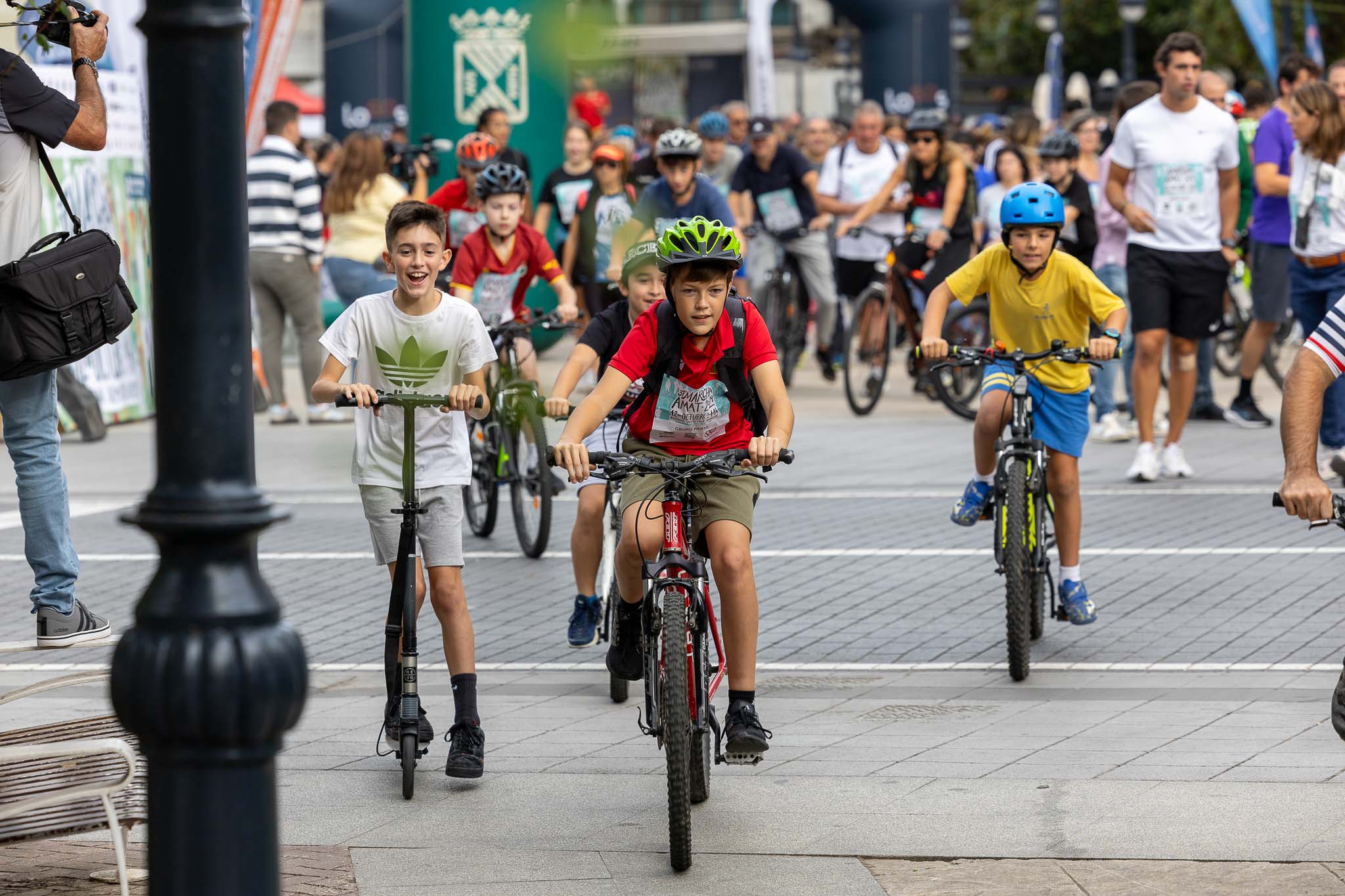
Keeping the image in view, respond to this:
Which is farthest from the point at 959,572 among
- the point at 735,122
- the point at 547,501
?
the point at 735,122

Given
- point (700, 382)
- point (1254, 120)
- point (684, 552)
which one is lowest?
point (684, 552)

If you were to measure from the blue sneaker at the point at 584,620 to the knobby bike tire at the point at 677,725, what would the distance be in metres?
2.15

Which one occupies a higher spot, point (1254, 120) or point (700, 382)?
point (1254, 120)

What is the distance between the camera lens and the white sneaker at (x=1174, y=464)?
1140 centimetres

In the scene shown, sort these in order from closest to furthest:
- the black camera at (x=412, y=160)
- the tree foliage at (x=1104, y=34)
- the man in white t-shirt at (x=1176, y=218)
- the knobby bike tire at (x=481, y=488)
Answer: the knobby bike tire at (x=481, y=488) < the man in white t-shirt at (x=1176, y=218) < the black camera at (x=412, y=160) < the tree foliage at (x=1104, y=34)

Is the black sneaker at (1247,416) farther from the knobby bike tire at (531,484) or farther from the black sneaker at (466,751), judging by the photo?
the black sneaker at (466,751)

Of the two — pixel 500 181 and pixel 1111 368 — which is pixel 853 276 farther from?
pixel 500 181

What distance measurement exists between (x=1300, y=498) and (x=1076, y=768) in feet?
5.69

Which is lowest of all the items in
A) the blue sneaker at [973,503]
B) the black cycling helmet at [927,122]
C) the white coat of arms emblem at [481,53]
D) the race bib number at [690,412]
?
the blue sneaker at [973,503]

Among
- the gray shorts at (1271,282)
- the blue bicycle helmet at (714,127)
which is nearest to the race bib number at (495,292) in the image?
the gray shorts at (1271,282)

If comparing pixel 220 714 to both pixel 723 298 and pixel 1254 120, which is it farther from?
pixel 1254 120

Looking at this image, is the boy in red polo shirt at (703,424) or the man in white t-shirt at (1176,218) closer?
the boy in red polo shirt at (703,424)

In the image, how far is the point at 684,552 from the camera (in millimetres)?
5355

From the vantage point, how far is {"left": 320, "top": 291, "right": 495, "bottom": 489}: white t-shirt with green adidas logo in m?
5.96
